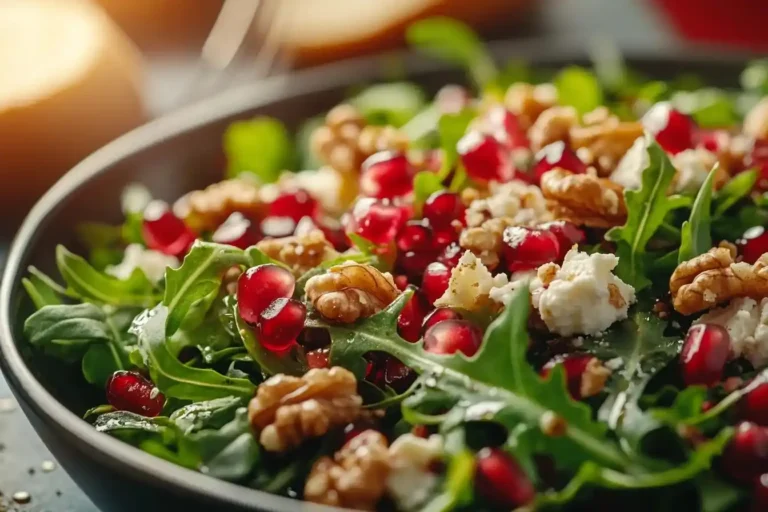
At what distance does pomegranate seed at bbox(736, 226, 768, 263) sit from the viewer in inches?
64.1

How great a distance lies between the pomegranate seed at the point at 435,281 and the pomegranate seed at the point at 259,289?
0.22 m

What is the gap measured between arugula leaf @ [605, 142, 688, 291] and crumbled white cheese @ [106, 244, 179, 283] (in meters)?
0.83

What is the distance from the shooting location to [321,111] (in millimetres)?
2549

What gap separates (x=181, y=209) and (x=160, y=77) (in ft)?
5.82

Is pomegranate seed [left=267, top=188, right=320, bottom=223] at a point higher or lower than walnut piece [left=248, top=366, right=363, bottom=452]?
higher

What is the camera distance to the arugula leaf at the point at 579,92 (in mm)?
2289

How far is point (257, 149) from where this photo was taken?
92.3 inches

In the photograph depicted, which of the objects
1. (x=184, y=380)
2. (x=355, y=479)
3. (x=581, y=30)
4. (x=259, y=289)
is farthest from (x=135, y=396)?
(x=581, y=30)

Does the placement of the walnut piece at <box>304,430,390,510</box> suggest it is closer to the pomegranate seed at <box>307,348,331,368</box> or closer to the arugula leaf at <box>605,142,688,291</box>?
the pomegranate seed at <box>307,348,331,368</box>

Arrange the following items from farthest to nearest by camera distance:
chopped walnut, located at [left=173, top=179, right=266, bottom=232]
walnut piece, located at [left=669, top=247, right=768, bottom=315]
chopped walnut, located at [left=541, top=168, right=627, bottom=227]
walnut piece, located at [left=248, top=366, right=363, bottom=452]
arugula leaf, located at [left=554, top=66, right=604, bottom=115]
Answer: arugula leaf, located at [left=554, top=66, right=604, bottom=115]
chopped walnut, located at [left=173, top=179, right=266, bottom=232]
chopped walnut, located at [left=541, top=168, right=627, bottom=227]
walnut piece, located at [left=669, top=247, right=768, bottom=315]
walnut piece, located at [left=248, top=366, right=363, bottom=452]

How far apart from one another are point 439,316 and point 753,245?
537 millimetres

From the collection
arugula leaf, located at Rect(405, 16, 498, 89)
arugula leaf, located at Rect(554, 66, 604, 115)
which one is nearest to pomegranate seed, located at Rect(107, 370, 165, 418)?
arugula leaf, located at Rect(554, 66, 604, 115)

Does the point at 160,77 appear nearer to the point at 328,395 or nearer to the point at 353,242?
the point at 353,242

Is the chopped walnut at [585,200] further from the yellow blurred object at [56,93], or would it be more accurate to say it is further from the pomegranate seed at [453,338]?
the yellow blurred object at [56,93]
